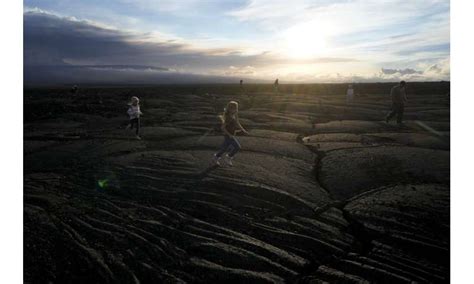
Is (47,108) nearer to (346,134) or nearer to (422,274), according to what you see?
(346,134)

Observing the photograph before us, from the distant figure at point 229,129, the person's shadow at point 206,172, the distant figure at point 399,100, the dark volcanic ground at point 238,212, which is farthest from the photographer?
the distant figure at point 399,100

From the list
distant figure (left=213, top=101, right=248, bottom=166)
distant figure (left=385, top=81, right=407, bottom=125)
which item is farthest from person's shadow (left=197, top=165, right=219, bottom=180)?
distant figure (left=385, top=81, right=407, bottom=125)

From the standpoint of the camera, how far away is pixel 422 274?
13.8 ft

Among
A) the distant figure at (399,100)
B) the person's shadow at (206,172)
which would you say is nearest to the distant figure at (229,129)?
the person's shadow at (206,172)

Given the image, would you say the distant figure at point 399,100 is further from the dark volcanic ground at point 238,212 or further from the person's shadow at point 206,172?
the person's shadow at point 206,172

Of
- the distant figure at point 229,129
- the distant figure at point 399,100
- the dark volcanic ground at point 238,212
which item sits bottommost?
the dark volcanic ground at point 238,212

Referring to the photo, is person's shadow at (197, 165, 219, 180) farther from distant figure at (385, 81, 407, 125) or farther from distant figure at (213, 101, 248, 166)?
distant figure at (385, 81, 407, 125)

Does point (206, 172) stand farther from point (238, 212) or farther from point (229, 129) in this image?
point (238, 212)

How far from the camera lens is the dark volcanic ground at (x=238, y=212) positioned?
4.25 m

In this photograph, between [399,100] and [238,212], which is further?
[399,100]

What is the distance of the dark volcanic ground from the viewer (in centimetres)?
425

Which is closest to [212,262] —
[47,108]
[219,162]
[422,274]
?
[422,274]

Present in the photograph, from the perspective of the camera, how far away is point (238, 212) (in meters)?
5.62

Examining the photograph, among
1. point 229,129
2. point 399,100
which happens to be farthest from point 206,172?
point 399,100
